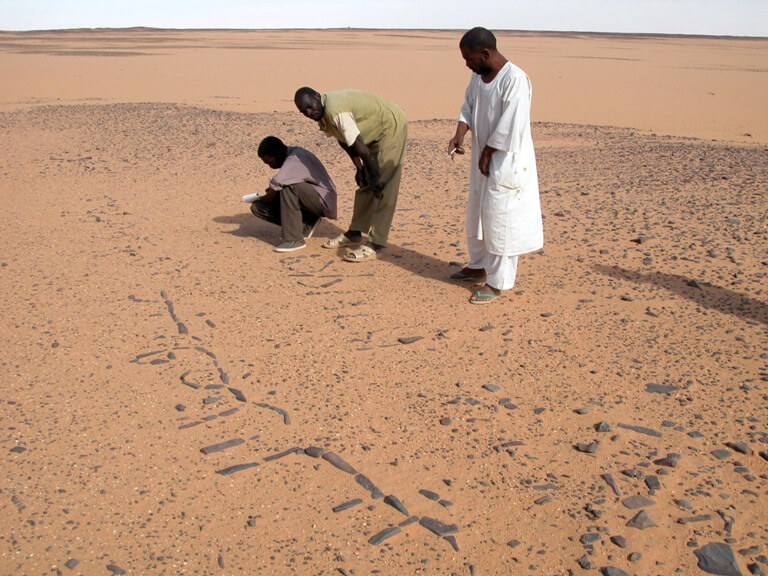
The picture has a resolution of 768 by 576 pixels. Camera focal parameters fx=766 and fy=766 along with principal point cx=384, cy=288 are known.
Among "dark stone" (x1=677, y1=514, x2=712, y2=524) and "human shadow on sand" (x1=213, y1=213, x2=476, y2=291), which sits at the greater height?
"dark stone" (x1=677, y1=514, x2=712, y2=524)

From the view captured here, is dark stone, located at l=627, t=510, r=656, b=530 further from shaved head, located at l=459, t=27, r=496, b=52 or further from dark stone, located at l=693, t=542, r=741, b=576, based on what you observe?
shaved head, located at l=459, t=27, r=496, b=52

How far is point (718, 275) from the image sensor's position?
5.66 m

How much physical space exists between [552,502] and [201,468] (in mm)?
1512

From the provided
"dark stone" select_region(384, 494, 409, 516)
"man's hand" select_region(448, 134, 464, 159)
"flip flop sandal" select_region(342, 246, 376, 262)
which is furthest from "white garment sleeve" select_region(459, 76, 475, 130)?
"dark stone" select_region(384, 494, 409, 516)

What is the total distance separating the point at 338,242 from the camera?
6.39 meters

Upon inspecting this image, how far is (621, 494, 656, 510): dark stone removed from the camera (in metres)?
3.13

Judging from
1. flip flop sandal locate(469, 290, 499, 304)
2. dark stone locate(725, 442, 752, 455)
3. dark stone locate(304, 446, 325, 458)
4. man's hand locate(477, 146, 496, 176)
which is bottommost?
dark stone locate(304, 446, 325, 458)

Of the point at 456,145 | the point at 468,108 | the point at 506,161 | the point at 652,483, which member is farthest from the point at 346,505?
the point at 468,108

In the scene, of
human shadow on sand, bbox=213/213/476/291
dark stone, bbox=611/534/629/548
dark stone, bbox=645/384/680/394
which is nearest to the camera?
dark stone, bbox=611/534/629/548

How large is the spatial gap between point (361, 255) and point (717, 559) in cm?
368

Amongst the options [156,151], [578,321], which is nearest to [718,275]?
[578,321]

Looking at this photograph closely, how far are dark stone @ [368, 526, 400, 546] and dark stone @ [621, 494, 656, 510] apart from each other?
3.14ft

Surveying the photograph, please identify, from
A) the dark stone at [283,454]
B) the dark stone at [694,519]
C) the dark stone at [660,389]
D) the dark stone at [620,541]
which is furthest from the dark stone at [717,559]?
the dark stone at [283,454]

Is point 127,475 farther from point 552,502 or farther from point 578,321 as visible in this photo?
point 578,321
